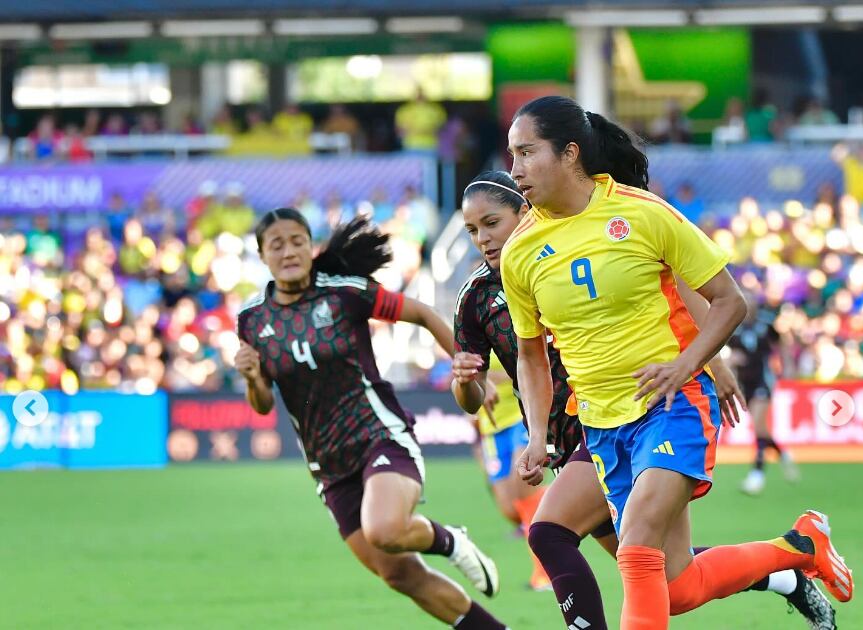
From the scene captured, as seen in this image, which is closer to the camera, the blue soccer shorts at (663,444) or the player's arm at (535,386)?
the blue soccer shorts at (663,444)

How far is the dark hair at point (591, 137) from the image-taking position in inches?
231

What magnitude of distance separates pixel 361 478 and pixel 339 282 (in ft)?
3.17

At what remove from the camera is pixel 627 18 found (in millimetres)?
26062

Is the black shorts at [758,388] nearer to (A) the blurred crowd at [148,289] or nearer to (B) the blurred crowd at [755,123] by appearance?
(A) the blurred crowd at [148,289]

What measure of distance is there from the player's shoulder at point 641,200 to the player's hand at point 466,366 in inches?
38.2

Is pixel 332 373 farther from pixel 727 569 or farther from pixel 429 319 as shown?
pixel 727 569

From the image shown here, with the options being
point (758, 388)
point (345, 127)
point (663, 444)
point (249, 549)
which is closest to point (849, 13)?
point (345, 127)

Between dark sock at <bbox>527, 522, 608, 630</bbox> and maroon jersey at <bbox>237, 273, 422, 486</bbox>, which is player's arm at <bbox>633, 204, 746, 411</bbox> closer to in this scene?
dark sock at <bbox>527, 522, 608, 630</bbox>

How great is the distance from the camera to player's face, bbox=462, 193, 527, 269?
6809mm

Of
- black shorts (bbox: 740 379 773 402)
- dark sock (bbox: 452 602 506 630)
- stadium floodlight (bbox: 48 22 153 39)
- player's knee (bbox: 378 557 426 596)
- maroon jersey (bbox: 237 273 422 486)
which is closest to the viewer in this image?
dark sock (bbox: 452 602 506 630)

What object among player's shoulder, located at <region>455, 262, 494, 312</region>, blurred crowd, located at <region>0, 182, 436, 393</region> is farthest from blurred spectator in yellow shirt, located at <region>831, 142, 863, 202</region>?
player's shoulder, located at <region>455, 262, 494, 312</region>

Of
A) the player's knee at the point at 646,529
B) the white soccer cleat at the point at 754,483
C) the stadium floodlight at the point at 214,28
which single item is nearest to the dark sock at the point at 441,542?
the player's knee at the point at 646,529

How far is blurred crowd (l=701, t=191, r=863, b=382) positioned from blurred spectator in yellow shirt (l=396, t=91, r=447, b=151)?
17.4ft

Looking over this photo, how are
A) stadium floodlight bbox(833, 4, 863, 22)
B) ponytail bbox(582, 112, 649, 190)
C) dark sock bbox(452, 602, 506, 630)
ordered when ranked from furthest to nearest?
stadium floodlight bbox(833, 4, 863, 22) → dark sock bbox(452, 602, 506, 630) → ponytail bbox(582, 112, 649, 190)
